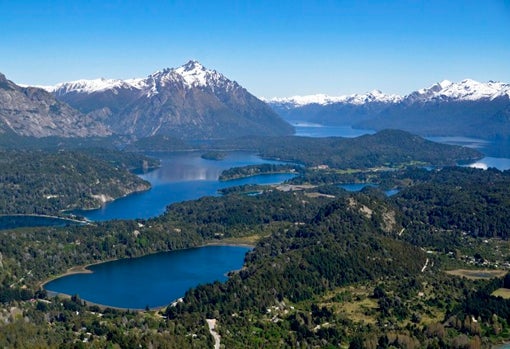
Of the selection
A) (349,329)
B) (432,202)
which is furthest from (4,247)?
(432,202)

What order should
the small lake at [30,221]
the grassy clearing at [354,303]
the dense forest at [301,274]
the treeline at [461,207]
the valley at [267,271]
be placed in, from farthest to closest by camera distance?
the small lake at [30,221], the treeline at [461,207], the grassy clearing at [354,303], the valley at [267,271], the dense forest at [301,274]

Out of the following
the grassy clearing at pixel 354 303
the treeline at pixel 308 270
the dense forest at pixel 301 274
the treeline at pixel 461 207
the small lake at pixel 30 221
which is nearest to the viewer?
the dense forest at pixel 301 274

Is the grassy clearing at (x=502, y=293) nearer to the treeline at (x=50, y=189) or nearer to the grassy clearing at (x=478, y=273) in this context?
the grassy clearing at (x=478, y=273)

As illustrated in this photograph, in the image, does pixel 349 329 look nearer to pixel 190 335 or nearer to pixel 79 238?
pixel 190 335

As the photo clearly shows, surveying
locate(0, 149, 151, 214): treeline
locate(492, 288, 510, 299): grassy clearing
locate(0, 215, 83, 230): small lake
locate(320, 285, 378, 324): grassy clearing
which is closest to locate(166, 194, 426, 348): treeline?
locate(320, 285, 378, 324): grassy clearing

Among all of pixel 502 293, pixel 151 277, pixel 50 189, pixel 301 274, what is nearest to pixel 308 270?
pixel 301 274

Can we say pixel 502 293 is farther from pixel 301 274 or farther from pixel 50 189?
pixel 50 189

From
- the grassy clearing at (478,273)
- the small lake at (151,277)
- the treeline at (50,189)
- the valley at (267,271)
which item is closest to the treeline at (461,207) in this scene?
the valley at (267,271)
